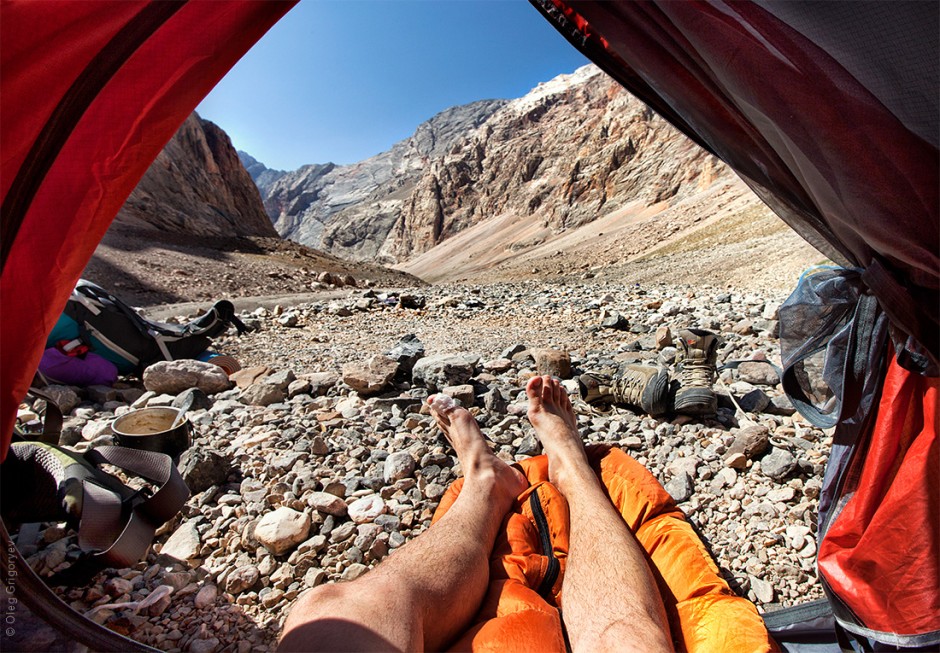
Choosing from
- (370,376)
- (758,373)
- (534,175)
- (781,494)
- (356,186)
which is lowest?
(781,494)

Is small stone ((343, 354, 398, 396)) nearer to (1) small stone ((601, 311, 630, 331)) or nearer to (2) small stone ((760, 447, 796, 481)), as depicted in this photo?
(2) small stone ((760, 447, 796, 481))

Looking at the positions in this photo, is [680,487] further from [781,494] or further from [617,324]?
[617,324]

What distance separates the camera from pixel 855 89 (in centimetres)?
78

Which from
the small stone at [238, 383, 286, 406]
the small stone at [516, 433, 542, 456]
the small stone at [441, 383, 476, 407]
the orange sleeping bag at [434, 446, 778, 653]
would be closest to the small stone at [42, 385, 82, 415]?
the small stone at [238, 383, 286, 406]

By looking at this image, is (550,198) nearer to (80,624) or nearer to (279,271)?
(279,271)

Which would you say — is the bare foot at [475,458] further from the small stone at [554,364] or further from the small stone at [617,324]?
the small stone at [617,324]

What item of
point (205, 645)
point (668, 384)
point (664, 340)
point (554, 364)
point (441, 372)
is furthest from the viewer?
point (664, 340)

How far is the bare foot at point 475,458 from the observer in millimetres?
1640

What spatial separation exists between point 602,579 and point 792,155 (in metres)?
1.04

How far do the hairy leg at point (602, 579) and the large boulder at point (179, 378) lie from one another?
2.40m

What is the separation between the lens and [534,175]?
151 ft

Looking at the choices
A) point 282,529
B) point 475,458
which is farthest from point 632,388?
point 282,529

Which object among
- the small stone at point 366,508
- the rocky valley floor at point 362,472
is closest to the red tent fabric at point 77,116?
the rocky valley floor at point 362,472

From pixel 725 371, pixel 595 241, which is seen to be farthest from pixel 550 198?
pixel 725 371
